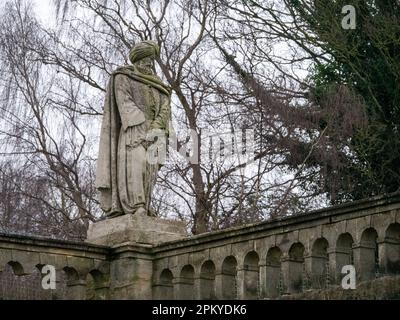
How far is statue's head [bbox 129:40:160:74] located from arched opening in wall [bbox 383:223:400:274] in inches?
194

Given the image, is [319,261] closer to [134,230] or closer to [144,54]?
[134,230]

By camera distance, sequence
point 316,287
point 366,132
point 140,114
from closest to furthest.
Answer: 1. point 316,287
2. point 140,114
3. point 366,132

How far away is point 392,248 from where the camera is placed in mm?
10430

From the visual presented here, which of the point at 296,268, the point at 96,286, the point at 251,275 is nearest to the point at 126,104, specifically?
the point at 96,286

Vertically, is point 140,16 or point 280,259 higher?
point 140,16

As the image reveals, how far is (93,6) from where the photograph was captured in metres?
24.3

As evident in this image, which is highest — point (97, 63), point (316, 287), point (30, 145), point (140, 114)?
point (97, 63)

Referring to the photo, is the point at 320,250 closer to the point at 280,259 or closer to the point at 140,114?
the point at 280,259

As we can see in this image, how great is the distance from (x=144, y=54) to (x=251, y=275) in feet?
12.0

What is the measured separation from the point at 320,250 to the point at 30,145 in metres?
12.8

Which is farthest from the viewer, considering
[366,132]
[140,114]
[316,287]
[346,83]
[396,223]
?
[346,83]

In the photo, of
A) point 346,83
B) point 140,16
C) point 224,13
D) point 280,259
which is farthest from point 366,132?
point 280,259

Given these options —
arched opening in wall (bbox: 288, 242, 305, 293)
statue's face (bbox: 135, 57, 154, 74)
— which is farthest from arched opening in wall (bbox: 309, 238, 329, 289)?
statue's face (bbox: 135, 57, 154, 74)

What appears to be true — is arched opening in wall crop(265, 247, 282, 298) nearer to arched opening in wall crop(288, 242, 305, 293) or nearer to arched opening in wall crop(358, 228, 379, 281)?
arched opening in wall crop(288, 242, 305, 293)
